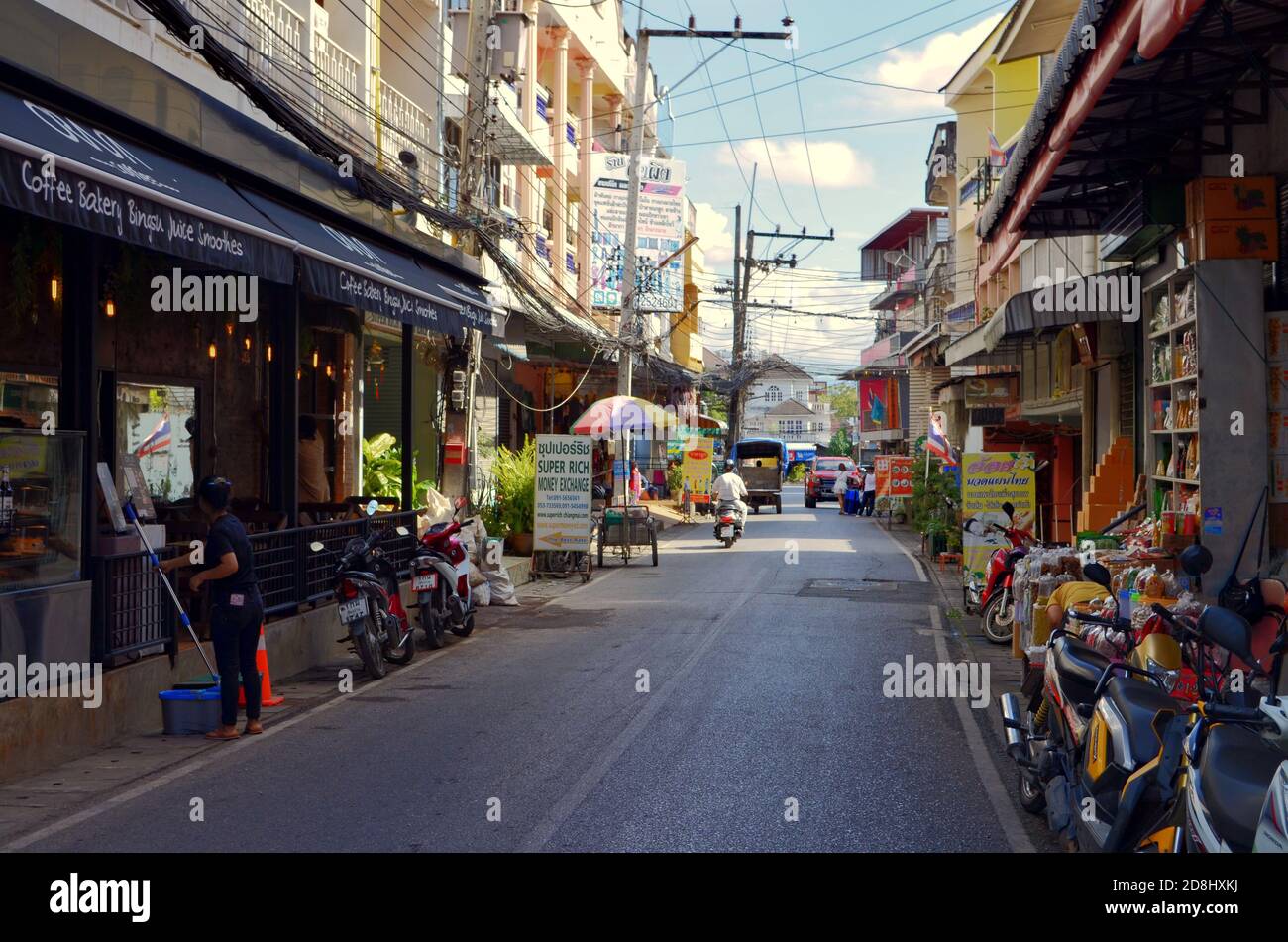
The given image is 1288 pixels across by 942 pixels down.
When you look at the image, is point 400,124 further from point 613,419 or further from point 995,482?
point 995,482

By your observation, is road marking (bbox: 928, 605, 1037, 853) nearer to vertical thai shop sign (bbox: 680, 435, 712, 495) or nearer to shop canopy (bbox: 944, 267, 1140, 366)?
shop canopy (bbox: 944, 267, 1140, 366)

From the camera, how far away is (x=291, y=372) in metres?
13.5

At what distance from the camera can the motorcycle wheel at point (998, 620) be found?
543 inches

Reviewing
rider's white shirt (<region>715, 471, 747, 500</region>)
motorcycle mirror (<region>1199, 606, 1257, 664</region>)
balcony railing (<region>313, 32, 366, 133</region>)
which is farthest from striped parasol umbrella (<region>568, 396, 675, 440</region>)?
motorcycle mirror (<region>1199, 606, 1257, 664</region>)

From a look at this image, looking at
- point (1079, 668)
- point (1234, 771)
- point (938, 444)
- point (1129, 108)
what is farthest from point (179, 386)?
point (938, 444)

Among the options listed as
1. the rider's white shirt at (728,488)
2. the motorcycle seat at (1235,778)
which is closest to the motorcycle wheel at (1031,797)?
the motorcycle seat at (1235,778)

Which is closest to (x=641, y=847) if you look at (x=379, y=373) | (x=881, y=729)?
(x=881, y=729)

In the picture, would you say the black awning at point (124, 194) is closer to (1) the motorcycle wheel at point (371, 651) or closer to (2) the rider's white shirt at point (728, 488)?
(1) the motorcycle wheel at point (371, 651)

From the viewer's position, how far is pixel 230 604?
9141 mm

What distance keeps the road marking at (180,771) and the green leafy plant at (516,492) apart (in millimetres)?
9440

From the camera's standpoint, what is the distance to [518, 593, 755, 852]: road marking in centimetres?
653

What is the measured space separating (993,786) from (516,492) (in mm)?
14260

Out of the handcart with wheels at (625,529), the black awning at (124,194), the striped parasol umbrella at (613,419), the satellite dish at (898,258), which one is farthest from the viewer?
the satellite dish at (898,258)
